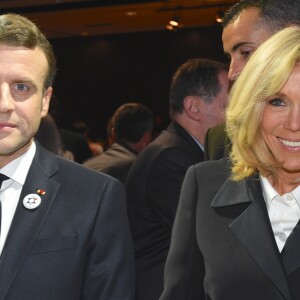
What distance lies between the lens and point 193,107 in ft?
11.5

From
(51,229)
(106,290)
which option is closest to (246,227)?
(106,290)

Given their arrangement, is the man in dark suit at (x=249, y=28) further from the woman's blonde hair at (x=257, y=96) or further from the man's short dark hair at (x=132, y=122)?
the man's short dark hair at (x=132, y=122)

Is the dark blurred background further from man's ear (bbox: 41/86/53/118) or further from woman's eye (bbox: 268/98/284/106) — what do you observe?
woman's eye (bbox: 268/98/284/106)

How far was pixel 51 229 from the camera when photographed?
1.82m

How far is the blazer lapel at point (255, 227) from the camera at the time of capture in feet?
5.58

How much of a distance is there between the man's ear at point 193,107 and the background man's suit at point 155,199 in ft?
0.86

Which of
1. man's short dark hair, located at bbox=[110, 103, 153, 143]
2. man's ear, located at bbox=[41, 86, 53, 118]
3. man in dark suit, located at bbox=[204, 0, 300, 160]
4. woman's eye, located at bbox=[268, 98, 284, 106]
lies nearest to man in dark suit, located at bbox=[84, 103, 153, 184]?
man's short dark hair, located at bbox=[110, 103, 153, 143]

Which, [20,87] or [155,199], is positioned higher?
[20,87]

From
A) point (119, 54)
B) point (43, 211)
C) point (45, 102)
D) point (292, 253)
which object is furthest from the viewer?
point (119, 54)

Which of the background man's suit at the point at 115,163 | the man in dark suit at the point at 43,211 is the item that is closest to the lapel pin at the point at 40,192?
the man in dark suit at the point at 43,211

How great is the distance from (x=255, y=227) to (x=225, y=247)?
0.10 metres

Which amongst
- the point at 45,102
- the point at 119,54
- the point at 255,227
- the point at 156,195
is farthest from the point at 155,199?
the point at 119,54

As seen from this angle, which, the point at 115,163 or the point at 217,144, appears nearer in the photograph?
the point at 217,144

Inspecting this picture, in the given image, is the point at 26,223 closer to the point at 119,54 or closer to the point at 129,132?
the point at 129,132
